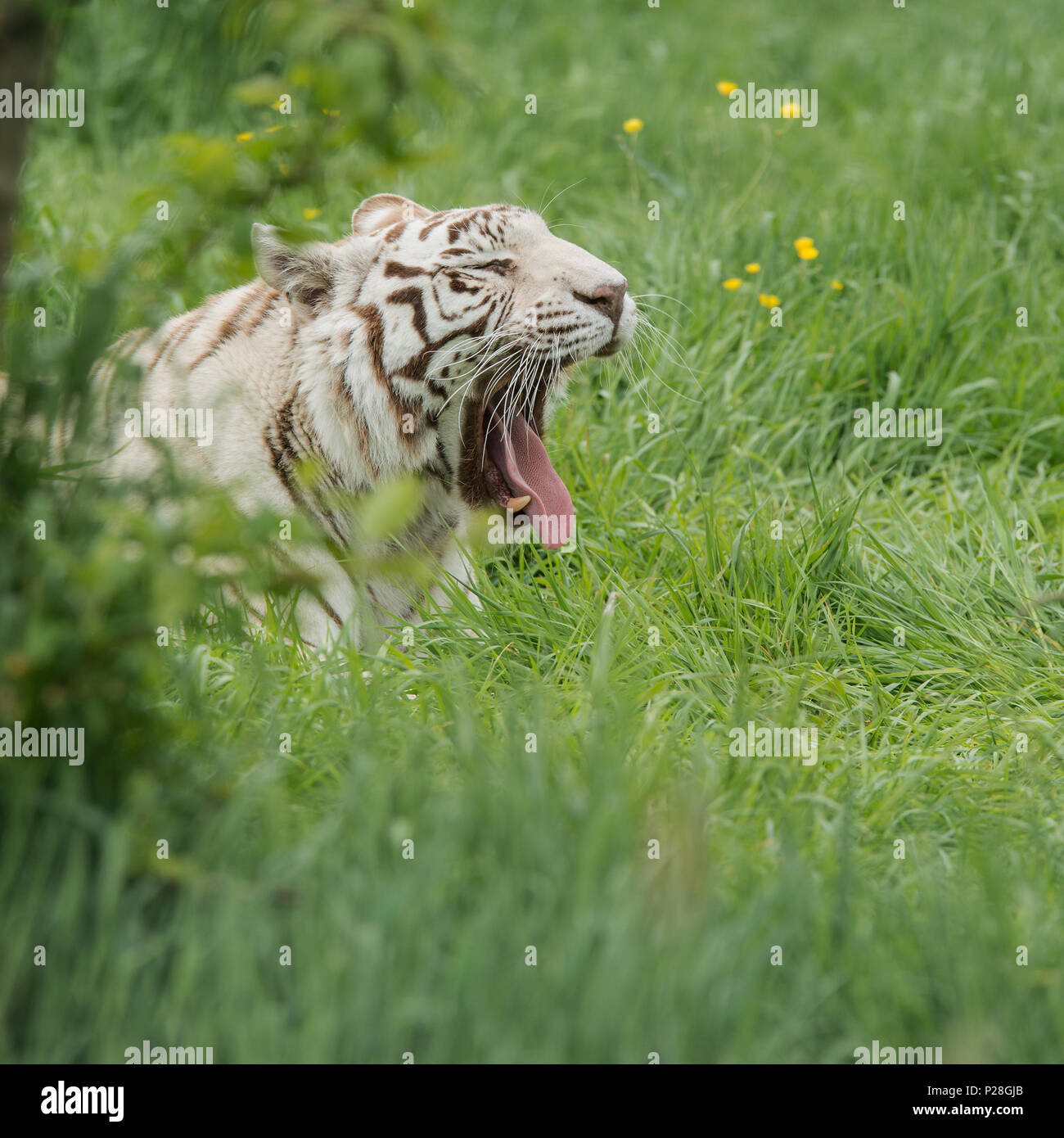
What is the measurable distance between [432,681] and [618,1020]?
48.2 inches

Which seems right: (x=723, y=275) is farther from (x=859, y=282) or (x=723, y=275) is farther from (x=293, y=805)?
(x=293, y=805)

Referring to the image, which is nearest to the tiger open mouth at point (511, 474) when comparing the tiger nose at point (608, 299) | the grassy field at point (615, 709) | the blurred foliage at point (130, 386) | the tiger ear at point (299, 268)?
the grassy field at point (615, 709)

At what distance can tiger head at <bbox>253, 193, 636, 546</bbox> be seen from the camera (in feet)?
11.9

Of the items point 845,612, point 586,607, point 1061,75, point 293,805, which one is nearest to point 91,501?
point 293,805

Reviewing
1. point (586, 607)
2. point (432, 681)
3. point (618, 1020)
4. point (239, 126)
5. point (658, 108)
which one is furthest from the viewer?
point (658, 108)

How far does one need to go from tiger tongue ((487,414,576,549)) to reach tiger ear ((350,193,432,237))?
28.0 inches

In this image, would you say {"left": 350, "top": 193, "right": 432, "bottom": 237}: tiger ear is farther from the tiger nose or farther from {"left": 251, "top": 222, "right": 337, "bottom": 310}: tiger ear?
Result: the tiger nose

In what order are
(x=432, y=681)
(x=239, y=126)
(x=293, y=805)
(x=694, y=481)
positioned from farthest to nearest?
1. (x=239, y=126)
2. (x=694, y=481)
3. (x=432, y=681)
4. (x=293, y=805)

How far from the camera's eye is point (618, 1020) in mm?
2035

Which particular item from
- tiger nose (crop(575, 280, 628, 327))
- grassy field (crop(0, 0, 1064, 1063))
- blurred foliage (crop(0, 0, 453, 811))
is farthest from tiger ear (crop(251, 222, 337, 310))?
blurred foliage (crop(0, 0, 453, 811))

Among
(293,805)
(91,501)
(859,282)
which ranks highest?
(859,282)

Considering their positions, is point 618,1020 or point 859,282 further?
point 859,282

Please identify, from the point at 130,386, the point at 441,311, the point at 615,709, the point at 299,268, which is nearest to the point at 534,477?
the point at 441,311

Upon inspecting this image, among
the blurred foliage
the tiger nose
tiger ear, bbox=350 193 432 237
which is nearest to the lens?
the blurred foliage
